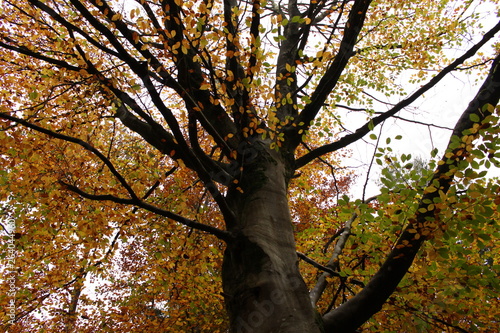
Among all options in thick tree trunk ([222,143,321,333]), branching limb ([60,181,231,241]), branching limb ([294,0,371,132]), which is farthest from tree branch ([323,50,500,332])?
branching limb ([294,0,371,132])

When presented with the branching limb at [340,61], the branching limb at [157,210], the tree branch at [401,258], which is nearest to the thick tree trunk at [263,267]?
the branching limb at [157,210]

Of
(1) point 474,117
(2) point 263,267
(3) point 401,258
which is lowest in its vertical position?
(3) point 401,258

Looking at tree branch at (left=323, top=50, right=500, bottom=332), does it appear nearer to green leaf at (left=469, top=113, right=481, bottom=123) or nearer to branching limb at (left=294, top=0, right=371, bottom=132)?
green leaf at (left=469, top=113, right=481, bottom=123)

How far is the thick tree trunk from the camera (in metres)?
2.15

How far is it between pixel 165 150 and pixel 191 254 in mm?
2029

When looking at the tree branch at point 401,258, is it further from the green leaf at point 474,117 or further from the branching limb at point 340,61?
the branching limb at point 340,61

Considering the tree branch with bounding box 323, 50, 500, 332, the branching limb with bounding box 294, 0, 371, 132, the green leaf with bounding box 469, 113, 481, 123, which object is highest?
the branching limb with bounding box 294, 0, 371, 132

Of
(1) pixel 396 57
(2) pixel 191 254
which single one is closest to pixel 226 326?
(2) pixel 191 254

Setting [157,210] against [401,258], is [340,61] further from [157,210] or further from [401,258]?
[157,210]

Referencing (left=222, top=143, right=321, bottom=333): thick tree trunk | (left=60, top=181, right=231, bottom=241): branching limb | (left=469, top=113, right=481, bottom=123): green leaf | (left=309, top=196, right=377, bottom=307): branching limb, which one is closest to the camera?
(left=222, top=143, right=321, bottom=333): thick tree trunk

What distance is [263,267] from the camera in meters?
2.38

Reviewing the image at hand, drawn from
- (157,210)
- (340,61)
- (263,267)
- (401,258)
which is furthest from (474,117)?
(157,210)

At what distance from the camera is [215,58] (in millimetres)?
3680

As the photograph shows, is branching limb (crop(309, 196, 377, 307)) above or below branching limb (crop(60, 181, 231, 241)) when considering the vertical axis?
below
